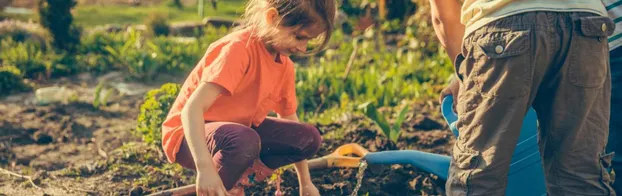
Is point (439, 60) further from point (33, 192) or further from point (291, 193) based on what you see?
point (33, 192)

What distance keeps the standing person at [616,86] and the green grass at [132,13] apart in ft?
16.9

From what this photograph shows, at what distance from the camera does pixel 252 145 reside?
9.94 feet

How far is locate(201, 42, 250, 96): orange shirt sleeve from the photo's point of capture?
2.92 metres

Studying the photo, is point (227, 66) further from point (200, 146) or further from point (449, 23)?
point (449, 23)

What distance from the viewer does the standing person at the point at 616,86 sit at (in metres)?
2.97

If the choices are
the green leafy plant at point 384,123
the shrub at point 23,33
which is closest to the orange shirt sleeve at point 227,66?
the green leafy plant at point 384,123

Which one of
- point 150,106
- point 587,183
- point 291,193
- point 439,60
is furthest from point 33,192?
point 439,60

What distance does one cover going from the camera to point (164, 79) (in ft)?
19.2

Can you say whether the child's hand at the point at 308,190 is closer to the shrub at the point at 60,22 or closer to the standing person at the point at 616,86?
the standing person at the point at 616,86

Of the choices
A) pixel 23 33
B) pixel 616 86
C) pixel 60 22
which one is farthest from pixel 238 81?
pixel 23 33

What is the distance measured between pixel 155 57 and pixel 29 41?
1.33 metres

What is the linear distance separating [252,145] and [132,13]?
19.9 ft

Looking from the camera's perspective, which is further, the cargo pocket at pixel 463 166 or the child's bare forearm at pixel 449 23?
the child's bare forearm at pixel 449 23

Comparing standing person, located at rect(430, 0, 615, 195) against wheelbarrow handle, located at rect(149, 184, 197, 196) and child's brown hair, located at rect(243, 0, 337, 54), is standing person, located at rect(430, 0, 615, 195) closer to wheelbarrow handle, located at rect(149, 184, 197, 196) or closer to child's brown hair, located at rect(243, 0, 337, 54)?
child's brown hair, located at rect(243, 0, 337, 54)
